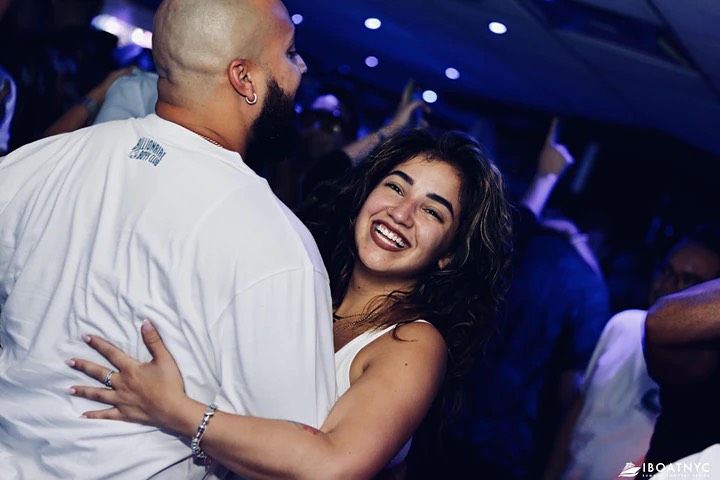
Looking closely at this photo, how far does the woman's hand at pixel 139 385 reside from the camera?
1373 millimetres

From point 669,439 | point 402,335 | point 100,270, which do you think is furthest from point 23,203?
point 669,439

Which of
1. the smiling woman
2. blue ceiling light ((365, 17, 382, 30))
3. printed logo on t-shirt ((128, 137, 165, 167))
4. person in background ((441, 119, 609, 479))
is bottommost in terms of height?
person in background ((441, 119, 609, 479))

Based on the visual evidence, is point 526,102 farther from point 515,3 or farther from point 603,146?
point 515,3

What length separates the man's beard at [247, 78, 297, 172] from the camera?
1638 millimetres

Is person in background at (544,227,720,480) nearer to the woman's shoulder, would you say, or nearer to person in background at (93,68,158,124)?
the woman's shoulder

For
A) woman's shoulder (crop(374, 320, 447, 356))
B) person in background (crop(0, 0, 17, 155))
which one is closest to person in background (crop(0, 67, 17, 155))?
person in background (crop(0, 0, 17, 155))

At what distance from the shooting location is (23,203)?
1544 millimetres

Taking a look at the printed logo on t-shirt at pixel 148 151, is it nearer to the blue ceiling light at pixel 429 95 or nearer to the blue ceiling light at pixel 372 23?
the blue ceiling light at pixel 372 23

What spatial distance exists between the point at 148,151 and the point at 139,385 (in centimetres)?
46

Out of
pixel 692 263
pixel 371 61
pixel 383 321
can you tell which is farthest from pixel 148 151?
pixel 371 61

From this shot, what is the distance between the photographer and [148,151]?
1.48m

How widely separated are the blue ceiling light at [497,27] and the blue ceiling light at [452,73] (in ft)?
7.61

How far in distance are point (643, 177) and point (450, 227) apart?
20.8ft

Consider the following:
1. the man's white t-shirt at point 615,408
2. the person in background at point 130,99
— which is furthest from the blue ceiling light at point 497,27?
the person in background at point 130,99
